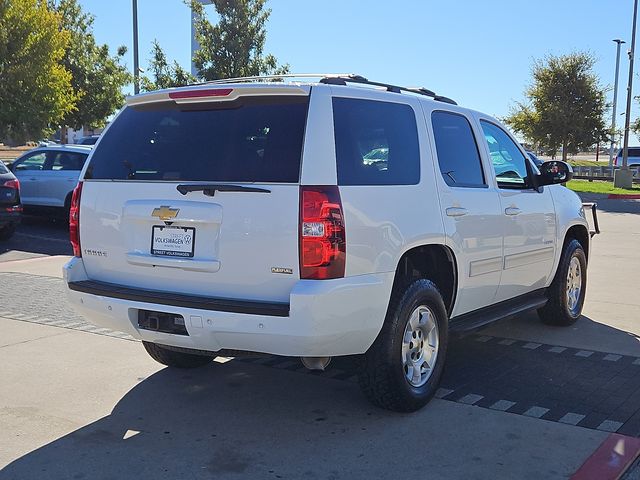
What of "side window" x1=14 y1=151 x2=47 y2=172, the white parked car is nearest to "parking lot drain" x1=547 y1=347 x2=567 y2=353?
the white parked car

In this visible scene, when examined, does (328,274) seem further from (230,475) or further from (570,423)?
(570,423)

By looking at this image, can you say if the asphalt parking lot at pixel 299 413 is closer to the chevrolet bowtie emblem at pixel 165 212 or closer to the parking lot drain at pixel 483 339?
the parking lot drain at pixel 483 339

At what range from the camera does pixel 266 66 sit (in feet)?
74.5

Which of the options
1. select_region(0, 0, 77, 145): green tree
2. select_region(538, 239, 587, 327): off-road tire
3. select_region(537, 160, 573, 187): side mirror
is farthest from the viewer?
select_region(0, 0, 77, 145): green tree

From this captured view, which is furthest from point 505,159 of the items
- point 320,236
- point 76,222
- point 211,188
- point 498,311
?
point 76,222

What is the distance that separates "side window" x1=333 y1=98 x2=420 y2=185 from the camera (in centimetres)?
423

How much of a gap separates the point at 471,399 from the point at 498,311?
3.32 ft

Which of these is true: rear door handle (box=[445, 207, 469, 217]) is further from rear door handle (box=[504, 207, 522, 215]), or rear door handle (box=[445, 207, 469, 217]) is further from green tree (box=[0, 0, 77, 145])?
green tree (box=[0, 0, 77, 145])

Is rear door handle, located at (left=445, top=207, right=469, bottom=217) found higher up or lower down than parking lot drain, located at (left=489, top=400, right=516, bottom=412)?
higher up

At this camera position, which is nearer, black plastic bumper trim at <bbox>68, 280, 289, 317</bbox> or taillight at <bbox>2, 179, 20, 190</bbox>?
black plastic bumper trim at <bbox>68, 280, 289, 317</bbox>

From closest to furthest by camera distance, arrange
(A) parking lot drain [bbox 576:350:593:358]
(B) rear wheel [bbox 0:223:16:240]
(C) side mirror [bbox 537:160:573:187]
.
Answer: (A) parking lot drain [bbox 576:350:593:358] < (C) side mirror [bbox 537:160:573:187] < (B) rear wheel [bbox 0:223:16:240]

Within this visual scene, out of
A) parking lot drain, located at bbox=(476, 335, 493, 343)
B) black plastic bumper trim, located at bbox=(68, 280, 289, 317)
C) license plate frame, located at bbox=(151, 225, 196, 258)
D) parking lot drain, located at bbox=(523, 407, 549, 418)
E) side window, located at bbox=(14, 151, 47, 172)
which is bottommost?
parking lot drain, located at bbox=(523, 407, 549, 418)

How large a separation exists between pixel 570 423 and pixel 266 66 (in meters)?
19.6

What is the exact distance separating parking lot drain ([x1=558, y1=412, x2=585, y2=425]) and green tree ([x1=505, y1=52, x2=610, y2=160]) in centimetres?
2877
